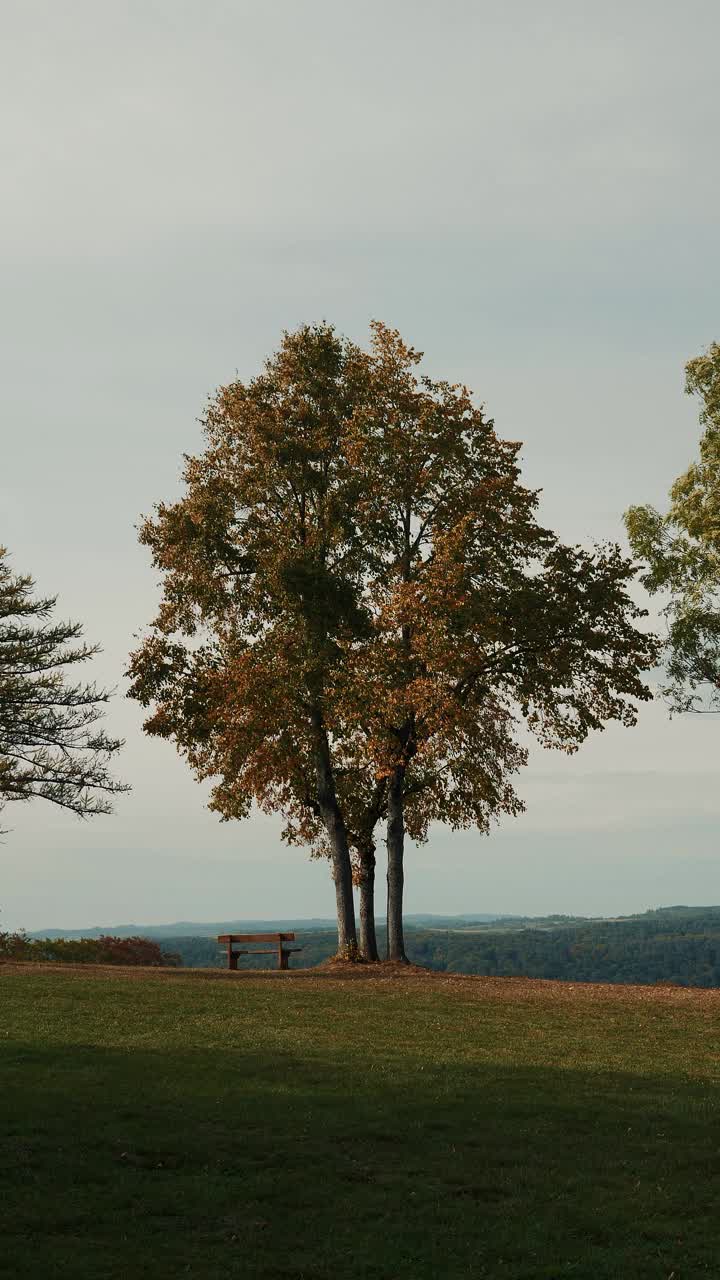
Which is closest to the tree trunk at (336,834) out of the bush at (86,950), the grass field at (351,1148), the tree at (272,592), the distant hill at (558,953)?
the tree at (272,592)

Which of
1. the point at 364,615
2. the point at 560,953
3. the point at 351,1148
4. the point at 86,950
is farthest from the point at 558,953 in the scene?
the point at 351,1148

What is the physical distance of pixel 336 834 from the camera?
1566 inches

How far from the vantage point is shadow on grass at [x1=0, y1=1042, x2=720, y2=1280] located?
10.9m

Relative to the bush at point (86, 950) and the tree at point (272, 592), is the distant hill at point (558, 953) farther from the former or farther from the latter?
the tree at point (272, 592)

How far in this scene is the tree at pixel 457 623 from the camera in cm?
3512

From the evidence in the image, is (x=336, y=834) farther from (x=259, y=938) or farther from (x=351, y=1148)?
(x=351, y=1148)

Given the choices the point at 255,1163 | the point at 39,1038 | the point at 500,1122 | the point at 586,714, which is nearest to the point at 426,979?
the point at 586,714

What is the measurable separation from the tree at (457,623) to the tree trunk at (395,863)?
0.05 meters

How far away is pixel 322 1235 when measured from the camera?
1135cm

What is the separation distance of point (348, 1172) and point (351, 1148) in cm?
93

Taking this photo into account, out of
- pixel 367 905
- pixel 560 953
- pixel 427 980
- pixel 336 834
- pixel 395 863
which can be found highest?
pixel 336 834

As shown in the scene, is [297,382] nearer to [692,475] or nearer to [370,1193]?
[692,475]

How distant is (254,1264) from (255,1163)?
291cm

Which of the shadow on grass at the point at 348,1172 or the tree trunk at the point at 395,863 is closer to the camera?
the shadow on grass at the point at 348,1172
